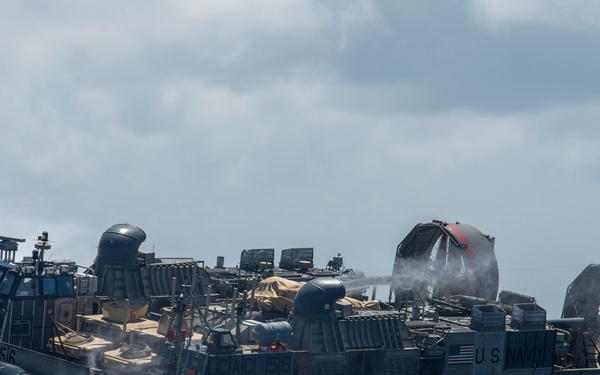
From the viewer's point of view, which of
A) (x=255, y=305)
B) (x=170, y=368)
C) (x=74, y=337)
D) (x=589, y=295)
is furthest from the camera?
(x=589, y=295)

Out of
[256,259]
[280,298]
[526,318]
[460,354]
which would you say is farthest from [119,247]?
[526,318]

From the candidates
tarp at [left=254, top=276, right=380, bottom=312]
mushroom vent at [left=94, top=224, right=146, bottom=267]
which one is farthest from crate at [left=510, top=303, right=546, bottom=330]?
mushroom vent at [left=94, top=224, right=146, bottom=267]

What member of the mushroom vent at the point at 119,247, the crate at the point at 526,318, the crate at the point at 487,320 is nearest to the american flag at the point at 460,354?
the crate at the point at 487,320

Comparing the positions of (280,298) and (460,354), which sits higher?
(280,298)

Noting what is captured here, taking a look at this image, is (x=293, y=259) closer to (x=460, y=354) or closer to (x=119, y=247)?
(x=119, y=247)

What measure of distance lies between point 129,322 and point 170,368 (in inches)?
234

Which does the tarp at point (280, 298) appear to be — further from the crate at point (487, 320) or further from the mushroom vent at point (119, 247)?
the mushroom vent at point (119, 247)

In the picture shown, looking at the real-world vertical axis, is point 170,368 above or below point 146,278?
below

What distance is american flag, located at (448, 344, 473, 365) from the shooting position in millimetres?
43562

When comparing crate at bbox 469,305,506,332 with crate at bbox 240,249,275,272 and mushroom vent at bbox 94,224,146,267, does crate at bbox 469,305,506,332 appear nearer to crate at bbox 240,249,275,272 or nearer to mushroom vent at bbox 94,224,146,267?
crate at bbox 240,249,275,272

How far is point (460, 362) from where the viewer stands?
4381cm

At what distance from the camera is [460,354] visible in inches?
1724

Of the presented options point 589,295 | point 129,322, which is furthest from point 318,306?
point 589,295

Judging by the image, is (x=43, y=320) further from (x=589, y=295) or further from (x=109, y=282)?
(x=589, y=295)
